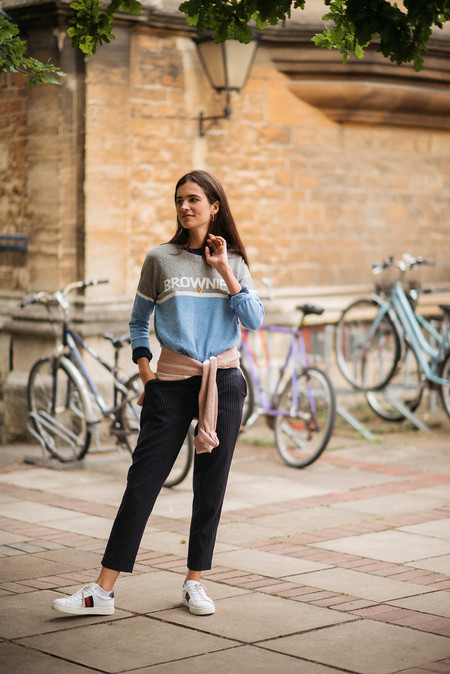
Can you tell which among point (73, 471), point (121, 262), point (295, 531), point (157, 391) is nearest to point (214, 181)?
point (157, 391)

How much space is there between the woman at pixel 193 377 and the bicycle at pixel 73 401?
2711 millimetres

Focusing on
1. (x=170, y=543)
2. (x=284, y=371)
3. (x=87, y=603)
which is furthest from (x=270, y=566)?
(x=284, y=371)

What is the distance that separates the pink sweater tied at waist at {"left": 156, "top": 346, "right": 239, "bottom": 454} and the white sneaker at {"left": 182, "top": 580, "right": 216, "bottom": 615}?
A: 1.84 feet

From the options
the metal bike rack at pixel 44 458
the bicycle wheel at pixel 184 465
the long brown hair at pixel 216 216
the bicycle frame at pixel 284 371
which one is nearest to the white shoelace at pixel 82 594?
the long brown hair at pixel 216 216

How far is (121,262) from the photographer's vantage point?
949 centimetres

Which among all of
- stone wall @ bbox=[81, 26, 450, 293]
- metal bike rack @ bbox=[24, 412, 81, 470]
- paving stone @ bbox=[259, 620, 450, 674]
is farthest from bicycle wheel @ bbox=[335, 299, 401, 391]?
paving stone @ bbox=[259, 620, 450, 674]

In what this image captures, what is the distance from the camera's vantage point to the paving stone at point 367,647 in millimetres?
4090

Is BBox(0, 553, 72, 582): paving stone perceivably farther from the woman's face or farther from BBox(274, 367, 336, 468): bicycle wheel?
BBox(274, 367, 336, 468): bicycle wheel

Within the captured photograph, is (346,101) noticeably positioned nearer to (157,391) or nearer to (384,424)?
(384,424)

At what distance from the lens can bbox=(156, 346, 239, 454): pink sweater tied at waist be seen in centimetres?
464

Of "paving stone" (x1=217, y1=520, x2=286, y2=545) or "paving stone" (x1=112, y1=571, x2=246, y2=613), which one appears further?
"paving stone" (x1=217, y1=520, x2=286, y2=545)

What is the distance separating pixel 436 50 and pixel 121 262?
3919 millimetres

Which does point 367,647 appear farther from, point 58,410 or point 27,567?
point 58,410

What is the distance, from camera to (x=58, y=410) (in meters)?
8.49
